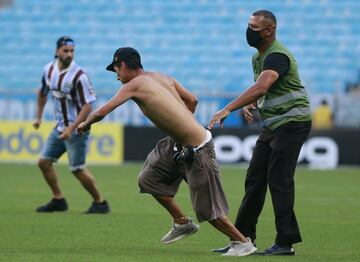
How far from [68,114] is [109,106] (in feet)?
15.5

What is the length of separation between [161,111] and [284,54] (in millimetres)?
1200

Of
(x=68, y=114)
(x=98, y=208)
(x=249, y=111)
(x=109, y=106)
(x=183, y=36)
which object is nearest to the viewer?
(x=109, y=106)

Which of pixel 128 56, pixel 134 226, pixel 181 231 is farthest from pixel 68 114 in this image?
pixel 128 56

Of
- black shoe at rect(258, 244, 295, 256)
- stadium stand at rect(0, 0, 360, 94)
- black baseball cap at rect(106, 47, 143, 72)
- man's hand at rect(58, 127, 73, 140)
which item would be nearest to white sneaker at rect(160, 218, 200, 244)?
black shoe at rect(258, 244, 295, 256)

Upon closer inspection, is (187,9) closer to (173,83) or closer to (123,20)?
(123,20)

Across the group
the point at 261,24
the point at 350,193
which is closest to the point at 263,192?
the point at 261,24

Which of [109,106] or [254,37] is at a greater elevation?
[254,37]

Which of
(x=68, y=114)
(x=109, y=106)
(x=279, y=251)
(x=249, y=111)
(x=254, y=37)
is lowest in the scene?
(x=279, y=251)

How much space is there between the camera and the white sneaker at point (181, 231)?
941 centimetres

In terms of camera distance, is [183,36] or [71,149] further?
[183,36]

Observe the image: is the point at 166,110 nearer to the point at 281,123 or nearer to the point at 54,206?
the point at 281,123

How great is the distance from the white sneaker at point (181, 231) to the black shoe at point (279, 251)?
2.50 feet

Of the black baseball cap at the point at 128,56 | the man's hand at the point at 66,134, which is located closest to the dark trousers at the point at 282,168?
the black baseball cap at the point at 128,56

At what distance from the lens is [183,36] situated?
30.8m
